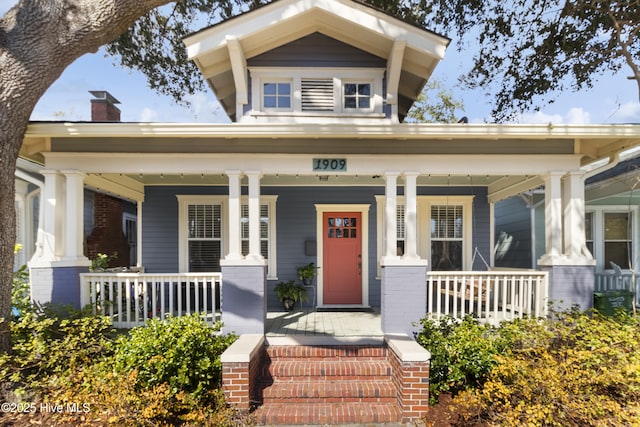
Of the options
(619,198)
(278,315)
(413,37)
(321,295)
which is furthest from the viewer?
(619,198)

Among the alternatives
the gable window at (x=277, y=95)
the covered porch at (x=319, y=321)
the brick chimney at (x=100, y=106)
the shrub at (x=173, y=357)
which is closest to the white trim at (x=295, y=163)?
the gable window at (x=277, y=95)

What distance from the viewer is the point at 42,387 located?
4.09 m

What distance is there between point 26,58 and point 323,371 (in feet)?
18.6

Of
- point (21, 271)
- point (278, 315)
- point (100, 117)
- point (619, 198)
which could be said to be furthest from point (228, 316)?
point (619, 198)

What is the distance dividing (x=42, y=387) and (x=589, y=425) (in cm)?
599

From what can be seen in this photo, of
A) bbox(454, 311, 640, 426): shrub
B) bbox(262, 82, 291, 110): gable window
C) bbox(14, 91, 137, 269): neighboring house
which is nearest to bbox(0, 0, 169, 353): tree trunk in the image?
bbox(262, 82, 291, 110): gable window

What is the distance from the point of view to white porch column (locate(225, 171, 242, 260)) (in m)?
5.43

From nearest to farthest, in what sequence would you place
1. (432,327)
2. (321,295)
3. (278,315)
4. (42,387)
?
(42,387) → (432,327) → (278,315) → (321,295)

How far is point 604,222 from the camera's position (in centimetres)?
886

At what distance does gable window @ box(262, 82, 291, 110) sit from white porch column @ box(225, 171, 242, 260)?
1567 mm

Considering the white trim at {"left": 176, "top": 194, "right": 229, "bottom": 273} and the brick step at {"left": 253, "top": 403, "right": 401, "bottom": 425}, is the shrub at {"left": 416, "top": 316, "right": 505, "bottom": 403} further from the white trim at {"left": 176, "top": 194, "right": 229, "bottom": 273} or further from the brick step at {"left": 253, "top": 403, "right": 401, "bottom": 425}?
the white trim at {"left": 176, "top": 194, "right": 229, "bottom": 273}

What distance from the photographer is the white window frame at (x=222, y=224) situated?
310 inches

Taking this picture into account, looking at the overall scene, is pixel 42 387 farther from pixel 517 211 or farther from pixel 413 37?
pixel 517 211

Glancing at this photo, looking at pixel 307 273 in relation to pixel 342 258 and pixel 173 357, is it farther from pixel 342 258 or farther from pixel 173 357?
pixel 173 357
